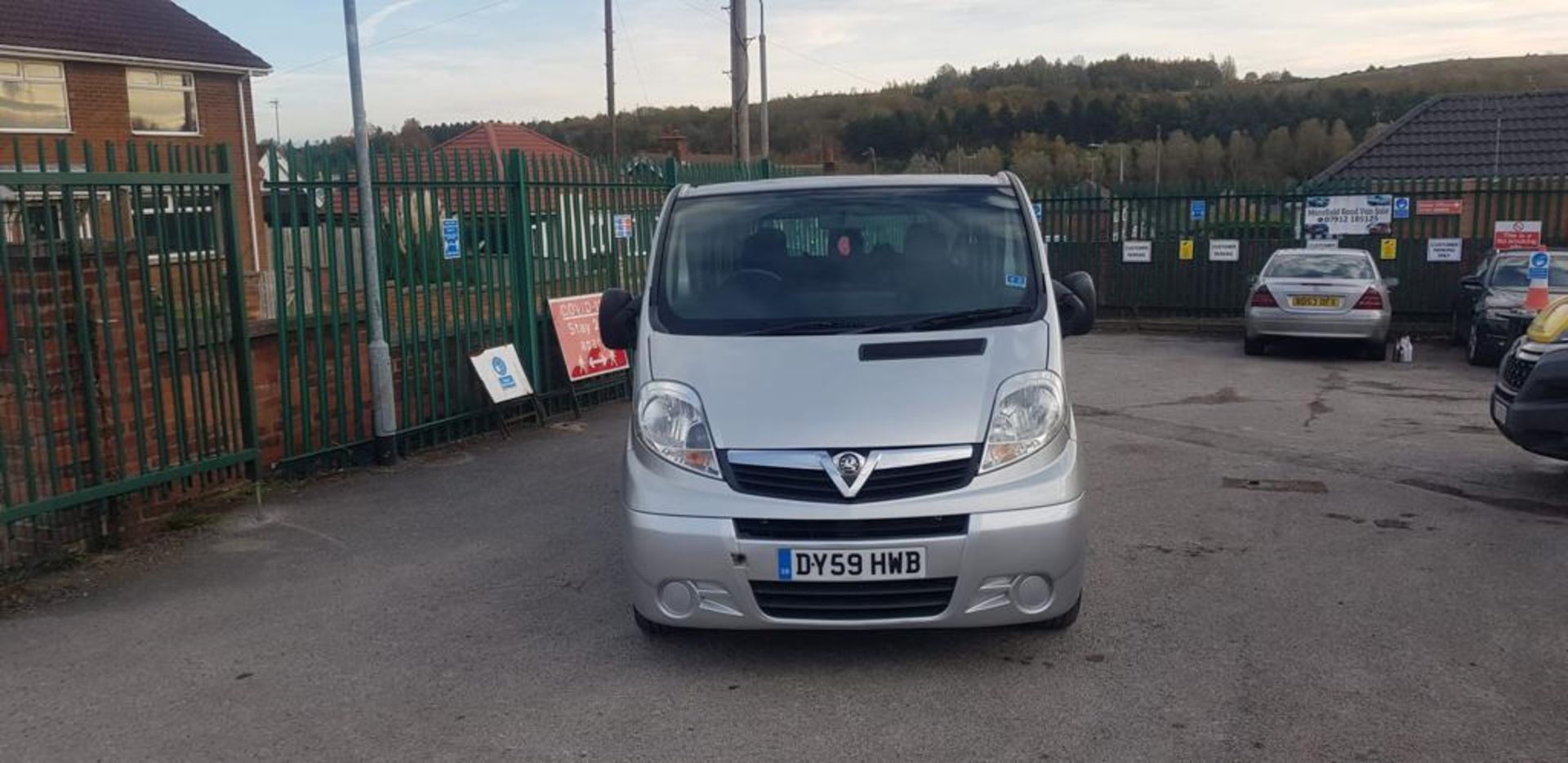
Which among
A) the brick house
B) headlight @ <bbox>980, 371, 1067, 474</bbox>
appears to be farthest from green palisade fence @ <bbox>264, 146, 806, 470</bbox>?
the brick house

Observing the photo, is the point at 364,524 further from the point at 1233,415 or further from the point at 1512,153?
the point at 1512,153

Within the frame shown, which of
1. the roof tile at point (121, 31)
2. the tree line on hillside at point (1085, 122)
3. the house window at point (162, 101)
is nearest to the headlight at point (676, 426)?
the roof tile at point (121, 31)

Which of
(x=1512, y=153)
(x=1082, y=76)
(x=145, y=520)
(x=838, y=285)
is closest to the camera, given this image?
(x=838, y=285)

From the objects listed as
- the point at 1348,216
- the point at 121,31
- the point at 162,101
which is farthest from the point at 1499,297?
the point at 121,31

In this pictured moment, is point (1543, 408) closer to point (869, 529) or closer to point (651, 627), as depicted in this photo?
point (869, 529)

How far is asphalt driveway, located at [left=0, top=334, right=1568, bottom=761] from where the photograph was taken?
4.16 m

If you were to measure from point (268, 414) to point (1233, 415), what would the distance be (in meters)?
8.03

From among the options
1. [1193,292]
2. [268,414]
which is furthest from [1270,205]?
[268,414]

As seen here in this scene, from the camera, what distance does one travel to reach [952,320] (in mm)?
5164

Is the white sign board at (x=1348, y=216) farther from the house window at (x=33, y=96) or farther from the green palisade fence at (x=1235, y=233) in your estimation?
the house window at (x=33, y=96)

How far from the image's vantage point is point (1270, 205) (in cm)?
1895

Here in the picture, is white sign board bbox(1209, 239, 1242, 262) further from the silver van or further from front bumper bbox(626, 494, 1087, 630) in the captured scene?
front bumper bbox(626, 494, 1087, 630)

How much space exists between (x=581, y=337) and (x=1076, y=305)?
6.42 metres

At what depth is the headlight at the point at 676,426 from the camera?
4.60 metres
